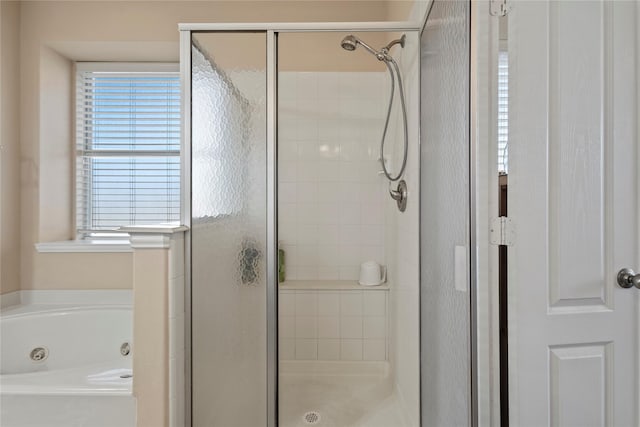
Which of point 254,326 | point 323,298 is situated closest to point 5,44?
point 254,326

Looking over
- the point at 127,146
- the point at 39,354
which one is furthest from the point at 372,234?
the point at 39,354

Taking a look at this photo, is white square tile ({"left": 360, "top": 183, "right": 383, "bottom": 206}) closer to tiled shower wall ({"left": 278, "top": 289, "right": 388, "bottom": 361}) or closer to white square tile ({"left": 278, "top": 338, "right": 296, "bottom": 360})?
tiled shower wall ({"left": 278, "top": 289, "right": 388, "bottom": 361})

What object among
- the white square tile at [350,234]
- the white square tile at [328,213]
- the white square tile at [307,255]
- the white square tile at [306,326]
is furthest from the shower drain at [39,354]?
the white square tile at [350,234]

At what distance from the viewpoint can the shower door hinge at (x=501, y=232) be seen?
98cm

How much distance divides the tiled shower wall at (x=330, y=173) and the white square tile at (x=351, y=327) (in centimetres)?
31

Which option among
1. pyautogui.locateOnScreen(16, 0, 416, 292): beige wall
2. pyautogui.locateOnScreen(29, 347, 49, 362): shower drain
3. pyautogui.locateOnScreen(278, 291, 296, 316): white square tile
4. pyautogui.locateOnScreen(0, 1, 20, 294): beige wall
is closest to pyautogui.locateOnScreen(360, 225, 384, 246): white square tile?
pyautogui.locateOnScreen(278, 291, 296, 316): white square tile

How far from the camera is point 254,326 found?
155 centimetres

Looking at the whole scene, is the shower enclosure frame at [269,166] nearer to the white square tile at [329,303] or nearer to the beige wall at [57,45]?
the white square tile at [329,303]

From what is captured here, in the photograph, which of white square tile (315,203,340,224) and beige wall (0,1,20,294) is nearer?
beige wall (0,1,20,294)

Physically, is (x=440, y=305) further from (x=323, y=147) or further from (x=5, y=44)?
(x=5, y=44)

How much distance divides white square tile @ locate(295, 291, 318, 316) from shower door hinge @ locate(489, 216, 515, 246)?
64.7 inches

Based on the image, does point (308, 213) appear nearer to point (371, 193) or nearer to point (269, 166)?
point (371, 193)

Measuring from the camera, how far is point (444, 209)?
1.32 metres

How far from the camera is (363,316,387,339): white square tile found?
247cm
